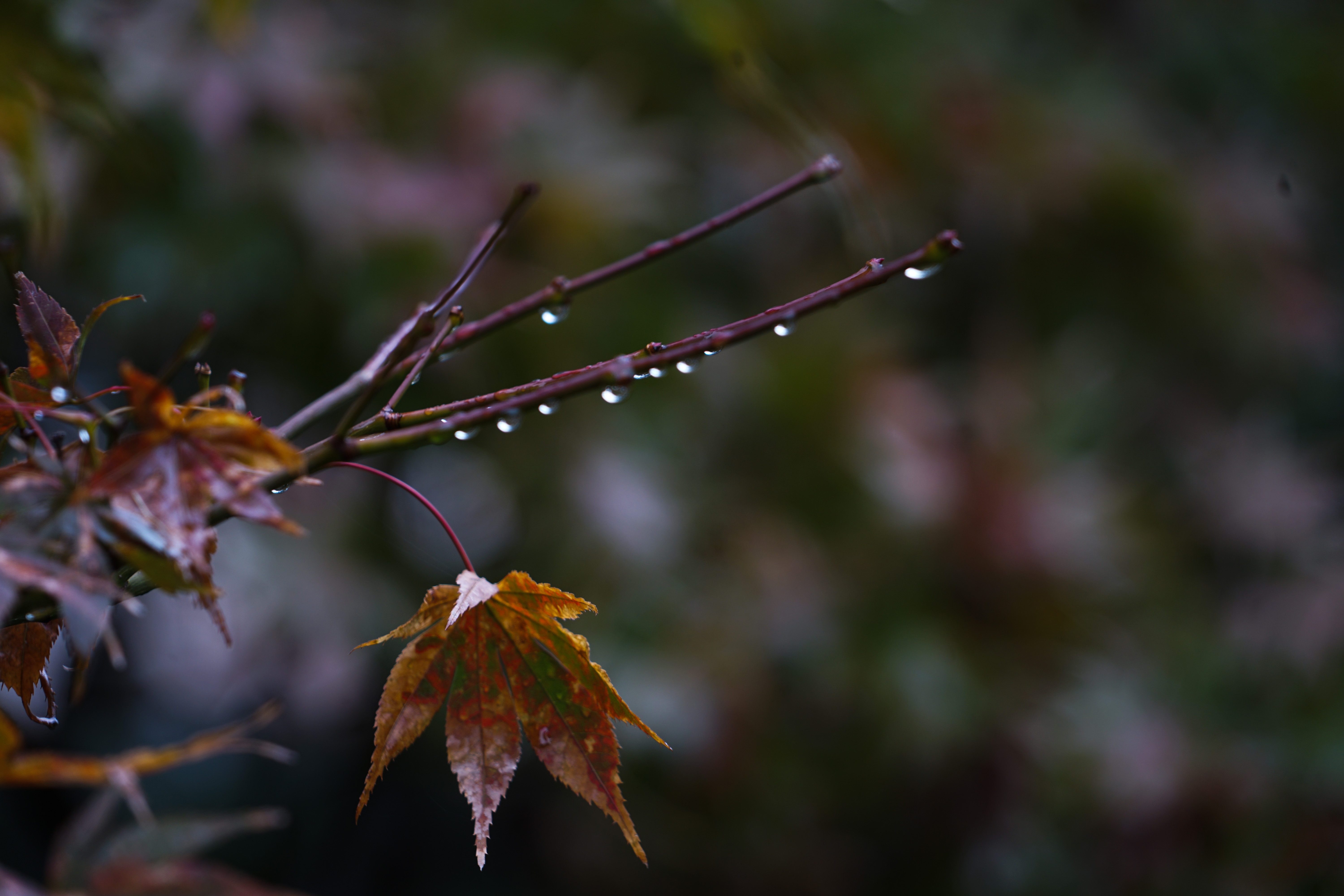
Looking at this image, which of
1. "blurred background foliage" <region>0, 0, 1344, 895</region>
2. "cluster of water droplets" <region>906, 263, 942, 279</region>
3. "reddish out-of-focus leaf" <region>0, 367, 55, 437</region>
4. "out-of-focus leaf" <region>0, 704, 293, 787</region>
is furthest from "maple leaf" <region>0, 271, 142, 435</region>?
"blurred background foliage" <region>0, 0, 1344, 895</region>

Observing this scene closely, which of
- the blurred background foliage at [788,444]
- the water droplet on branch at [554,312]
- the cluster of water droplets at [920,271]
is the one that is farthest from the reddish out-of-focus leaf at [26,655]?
the blurred background foliage at [788,444]

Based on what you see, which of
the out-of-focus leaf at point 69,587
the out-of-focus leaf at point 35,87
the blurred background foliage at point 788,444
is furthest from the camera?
the blurred background foliage at point 788,444

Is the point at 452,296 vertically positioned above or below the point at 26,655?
above

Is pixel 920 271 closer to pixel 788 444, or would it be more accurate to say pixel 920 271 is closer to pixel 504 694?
pixel 504 694

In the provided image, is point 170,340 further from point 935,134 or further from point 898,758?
point 935,134

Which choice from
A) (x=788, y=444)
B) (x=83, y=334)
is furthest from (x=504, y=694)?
(x=788, y=444)

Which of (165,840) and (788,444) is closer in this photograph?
(165,840)

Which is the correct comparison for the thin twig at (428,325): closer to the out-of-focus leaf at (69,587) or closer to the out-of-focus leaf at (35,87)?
the out-of-focus leaf at (69,587)
